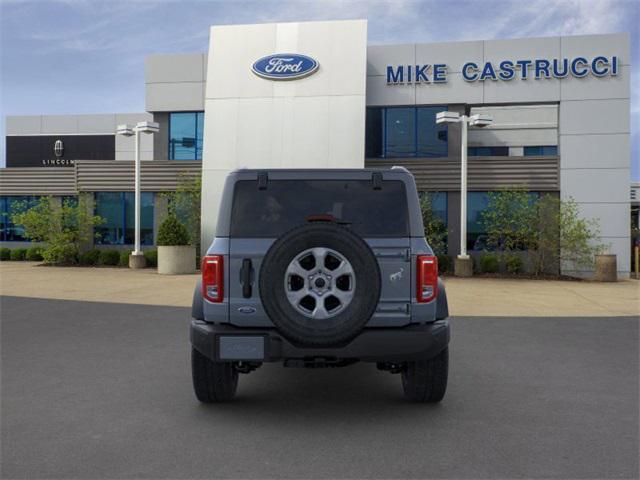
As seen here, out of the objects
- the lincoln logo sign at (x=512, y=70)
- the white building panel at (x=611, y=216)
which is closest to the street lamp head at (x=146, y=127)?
the lincoln logo sign at (x=512, y=70)

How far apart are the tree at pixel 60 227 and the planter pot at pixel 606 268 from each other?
767 inches

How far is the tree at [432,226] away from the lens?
20656 mm

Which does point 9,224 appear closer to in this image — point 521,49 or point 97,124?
point 97,124

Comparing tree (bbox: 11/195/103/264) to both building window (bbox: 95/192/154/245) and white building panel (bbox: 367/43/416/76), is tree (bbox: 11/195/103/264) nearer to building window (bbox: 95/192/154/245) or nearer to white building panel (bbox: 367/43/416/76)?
building window (bbox: 95/192/154/245)

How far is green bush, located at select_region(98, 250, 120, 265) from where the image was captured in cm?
2275

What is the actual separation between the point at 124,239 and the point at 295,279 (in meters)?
23.1

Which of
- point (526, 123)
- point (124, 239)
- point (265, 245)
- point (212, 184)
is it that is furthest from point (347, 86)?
point (265, 245)

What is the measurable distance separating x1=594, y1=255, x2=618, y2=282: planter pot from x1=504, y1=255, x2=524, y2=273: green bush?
2.49 m

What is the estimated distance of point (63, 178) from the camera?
27.2 m

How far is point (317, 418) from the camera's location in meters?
4.65

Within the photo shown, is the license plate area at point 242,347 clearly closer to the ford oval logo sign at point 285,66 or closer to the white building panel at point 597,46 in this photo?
the ford oval logo sign at point 285,66

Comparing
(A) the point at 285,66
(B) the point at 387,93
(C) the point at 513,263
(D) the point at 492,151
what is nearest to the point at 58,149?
(A) the point at 285,66

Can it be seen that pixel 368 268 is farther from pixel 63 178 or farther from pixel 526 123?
pixel 526 123

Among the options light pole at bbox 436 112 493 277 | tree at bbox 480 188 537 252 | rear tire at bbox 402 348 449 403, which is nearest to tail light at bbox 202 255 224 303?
rear tire at bbox 402 348 449 403
